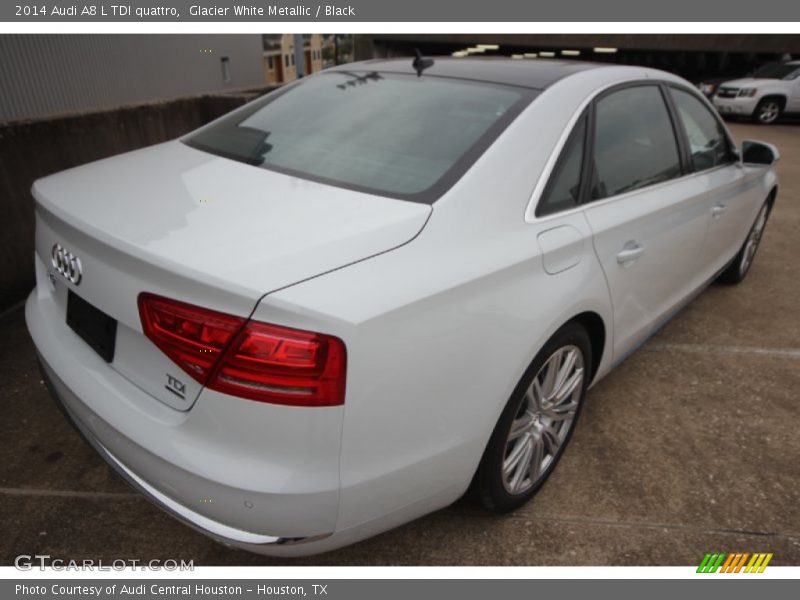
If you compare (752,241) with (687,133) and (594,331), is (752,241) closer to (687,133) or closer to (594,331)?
(687,133)

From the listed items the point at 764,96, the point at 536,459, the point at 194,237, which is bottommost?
the point at 536,459

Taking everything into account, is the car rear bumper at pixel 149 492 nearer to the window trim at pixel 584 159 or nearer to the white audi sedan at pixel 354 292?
the white audi sedan at pixel 354 292

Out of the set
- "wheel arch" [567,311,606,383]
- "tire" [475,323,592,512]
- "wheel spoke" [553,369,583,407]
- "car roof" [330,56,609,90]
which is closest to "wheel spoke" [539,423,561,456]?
"tire" [475,323,592,512]

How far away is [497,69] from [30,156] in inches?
132

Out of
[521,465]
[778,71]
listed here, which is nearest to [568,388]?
[521,465]

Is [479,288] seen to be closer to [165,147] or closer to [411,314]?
[411,314]

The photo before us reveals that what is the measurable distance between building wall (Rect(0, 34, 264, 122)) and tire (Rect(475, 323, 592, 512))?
4383 mm

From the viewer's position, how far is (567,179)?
86.2 inches

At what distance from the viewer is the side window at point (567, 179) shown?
6.81 feet

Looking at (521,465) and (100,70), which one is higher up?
(100,70)

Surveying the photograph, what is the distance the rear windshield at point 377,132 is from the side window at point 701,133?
1.35 m

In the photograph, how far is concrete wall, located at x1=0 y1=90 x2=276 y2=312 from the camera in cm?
388

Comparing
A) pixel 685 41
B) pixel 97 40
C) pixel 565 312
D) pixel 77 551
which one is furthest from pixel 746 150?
pixel 685 41

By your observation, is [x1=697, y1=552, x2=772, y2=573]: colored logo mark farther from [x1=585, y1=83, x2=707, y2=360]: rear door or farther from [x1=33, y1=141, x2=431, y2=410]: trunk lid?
[x1=33, y1=141, x2=431, y2=410]: trunk lid
